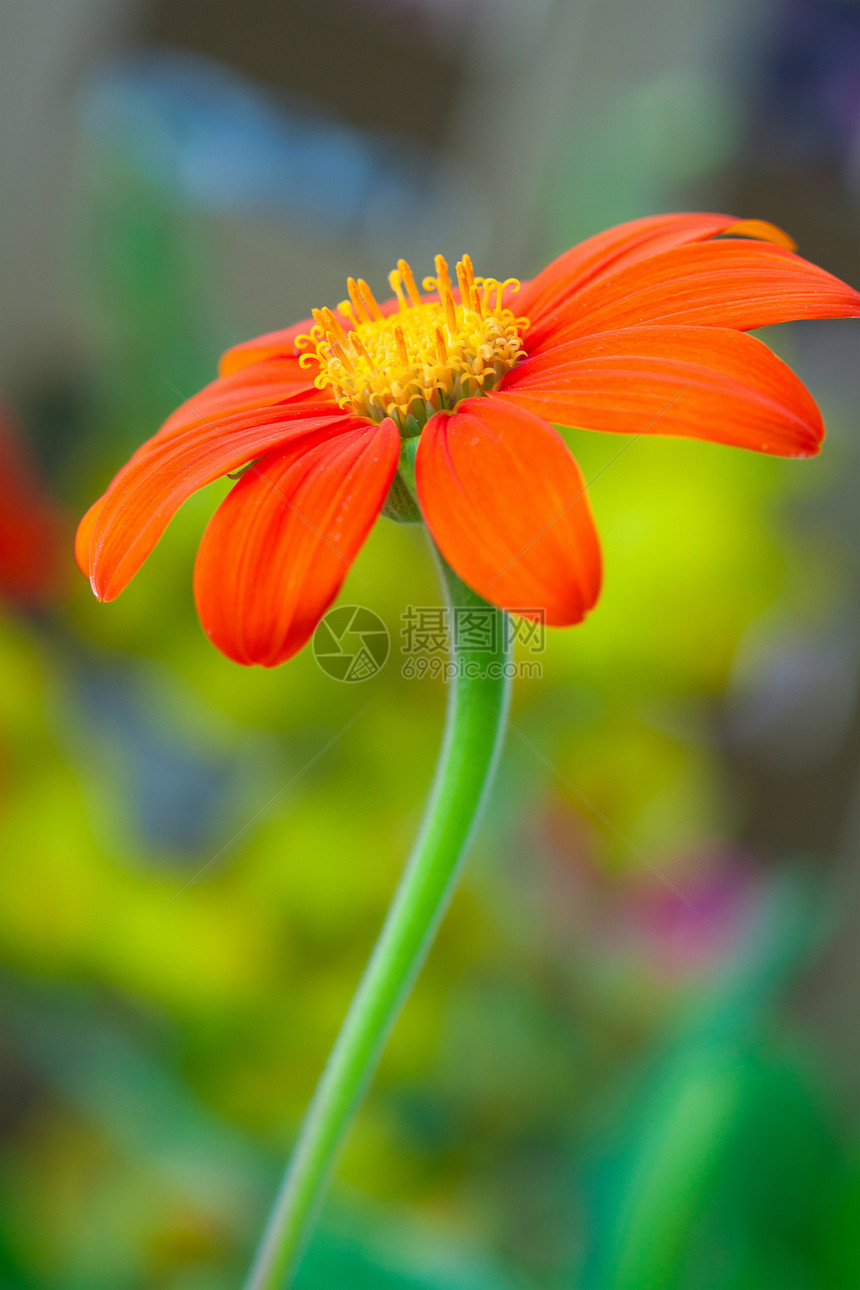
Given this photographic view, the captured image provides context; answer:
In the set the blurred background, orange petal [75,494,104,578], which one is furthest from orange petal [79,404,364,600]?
the blurred background

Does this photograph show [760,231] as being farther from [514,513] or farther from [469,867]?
[469,867]

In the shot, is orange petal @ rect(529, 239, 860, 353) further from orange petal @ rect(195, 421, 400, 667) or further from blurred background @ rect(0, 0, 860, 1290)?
blurred background @ rect(0, 0, 860, 1290)

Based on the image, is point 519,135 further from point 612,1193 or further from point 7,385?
point 612,1193

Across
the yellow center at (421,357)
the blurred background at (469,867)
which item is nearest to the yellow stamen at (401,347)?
the yellow center at (421,357)

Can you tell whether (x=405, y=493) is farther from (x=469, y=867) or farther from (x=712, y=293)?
(x=469, y=867)

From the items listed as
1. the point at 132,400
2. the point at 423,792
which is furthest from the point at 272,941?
the point at 132,400

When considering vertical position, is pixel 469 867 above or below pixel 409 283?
below

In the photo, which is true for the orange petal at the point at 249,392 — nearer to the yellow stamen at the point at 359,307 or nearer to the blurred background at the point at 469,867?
the yellow stamen at the point at 359,307

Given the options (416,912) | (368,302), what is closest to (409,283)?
(368,302)

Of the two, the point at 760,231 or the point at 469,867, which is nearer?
the point at 760,231
